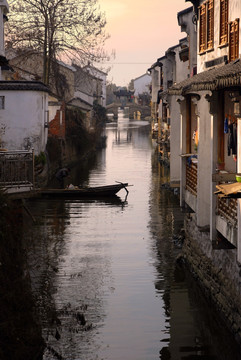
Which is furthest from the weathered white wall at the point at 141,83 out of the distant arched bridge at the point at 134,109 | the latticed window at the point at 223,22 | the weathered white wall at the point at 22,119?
the latticed window at the point at 223,22

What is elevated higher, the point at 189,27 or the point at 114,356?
the point at 189,27

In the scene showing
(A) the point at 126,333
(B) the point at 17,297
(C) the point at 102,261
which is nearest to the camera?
(B) the point at 17,297

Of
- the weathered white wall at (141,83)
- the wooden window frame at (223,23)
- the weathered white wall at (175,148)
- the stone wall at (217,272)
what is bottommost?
the stone wall at (217,272)

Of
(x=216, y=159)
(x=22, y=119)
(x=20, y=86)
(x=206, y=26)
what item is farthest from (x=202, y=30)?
(x=22, y=119)

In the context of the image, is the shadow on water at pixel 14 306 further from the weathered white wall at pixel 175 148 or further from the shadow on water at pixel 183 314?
the weathered white wall at pixel 175 148

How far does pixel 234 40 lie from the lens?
19.6 m

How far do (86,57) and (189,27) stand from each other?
2685cm

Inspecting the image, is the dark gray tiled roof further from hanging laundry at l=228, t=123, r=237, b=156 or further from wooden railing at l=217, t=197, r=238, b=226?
hanging laundry at l=228, t=123, r=237, b=156

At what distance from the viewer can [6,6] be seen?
38969mm

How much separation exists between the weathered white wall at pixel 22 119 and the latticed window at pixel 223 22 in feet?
71.3

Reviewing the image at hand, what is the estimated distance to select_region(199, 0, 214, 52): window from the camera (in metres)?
22.6

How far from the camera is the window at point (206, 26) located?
22650 millimetres

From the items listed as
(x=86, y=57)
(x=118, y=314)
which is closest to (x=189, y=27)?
(x=118, y=314)

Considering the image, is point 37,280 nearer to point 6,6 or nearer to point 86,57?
point 6,6
